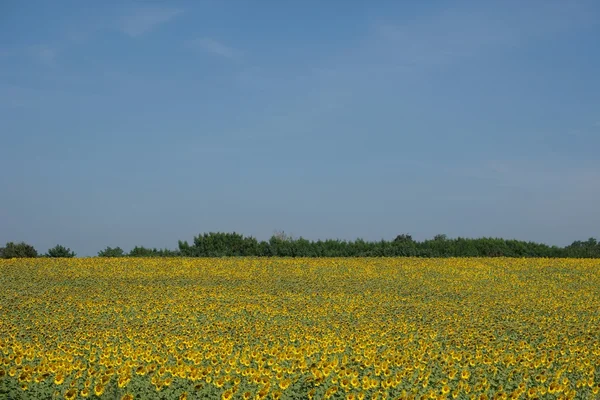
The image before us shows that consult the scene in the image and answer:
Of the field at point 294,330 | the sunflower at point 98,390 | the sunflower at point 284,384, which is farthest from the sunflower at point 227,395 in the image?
the sunflower at point 98,390

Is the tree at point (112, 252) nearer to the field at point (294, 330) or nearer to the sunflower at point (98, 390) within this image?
the field at point (294, 330)

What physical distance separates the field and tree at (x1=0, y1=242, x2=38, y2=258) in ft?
11.0

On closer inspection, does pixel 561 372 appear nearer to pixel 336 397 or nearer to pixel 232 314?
pixel 336 397

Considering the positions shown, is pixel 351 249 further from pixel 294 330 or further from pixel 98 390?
pixel 98 390

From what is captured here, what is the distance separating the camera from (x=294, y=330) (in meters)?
11.7

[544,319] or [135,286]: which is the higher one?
[135,286]

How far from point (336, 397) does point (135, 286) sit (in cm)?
1258

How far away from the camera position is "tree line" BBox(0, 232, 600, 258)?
3077 centimetres

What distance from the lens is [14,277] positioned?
67.8ft

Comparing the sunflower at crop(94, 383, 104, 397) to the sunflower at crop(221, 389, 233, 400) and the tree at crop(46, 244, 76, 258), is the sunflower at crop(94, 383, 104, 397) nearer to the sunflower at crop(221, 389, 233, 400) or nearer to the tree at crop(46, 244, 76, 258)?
the sunflower at crop(221, 389, 233, 400)

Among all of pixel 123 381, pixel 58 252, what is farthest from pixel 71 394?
pixel 58 252

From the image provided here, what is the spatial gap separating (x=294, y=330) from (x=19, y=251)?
20.5 m

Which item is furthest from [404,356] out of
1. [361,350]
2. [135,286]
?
[135,286]

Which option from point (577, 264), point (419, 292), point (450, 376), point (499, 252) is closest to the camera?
point (450, 376)
